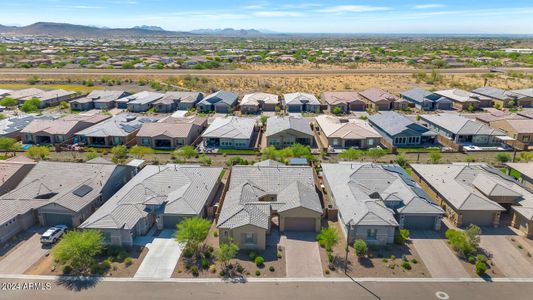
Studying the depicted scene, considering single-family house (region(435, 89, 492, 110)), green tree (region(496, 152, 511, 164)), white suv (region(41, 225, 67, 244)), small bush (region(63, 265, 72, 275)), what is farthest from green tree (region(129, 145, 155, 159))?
single-family house (region(435, 89, 492, 110))

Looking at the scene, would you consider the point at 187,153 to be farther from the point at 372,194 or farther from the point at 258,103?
the point at 258,103

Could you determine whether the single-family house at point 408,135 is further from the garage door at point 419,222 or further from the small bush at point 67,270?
the small bush at point 67,270

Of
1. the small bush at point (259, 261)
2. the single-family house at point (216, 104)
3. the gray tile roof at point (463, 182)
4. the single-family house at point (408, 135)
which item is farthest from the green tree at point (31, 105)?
the gray tile roof at point (463, 182)

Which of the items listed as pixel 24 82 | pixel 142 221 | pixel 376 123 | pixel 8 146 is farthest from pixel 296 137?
pixel 24 82

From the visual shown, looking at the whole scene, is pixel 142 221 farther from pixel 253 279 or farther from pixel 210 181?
pixel 253 279

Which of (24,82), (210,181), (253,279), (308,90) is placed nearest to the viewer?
(253,279)

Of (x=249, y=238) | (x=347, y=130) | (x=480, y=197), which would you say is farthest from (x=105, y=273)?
(x=347, y=130)

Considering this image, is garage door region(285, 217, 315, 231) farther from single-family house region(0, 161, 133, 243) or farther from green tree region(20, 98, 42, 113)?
green tree region(20, 98, 42, 113)
